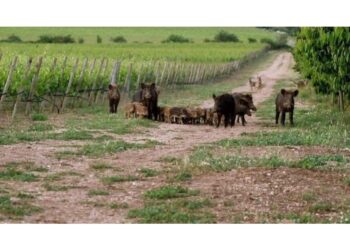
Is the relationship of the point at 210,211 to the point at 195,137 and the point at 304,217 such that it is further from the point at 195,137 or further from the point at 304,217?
the point at 195,137

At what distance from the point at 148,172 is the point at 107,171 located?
2.17 feet

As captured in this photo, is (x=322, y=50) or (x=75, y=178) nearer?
(x=75, y=178)

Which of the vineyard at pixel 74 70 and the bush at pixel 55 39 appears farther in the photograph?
the vineyard at pixel 74 70

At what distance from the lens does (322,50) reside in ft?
62.2

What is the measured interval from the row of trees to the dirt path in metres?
2.05

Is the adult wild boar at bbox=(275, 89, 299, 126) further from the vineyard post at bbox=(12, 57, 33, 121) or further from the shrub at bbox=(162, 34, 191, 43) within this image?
the vineyard post at bbox=(12, 57, 33, 121)

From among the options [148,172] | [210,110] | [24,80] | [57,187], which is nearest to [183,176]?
[148,172]

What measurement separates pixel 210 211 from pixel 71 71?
15068mm

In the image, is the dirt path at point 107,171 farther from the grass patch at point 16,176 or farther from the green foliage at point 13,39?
the green foliage at point 13,39

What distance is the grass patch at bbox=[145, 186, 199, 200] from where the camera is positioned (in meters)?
9.36

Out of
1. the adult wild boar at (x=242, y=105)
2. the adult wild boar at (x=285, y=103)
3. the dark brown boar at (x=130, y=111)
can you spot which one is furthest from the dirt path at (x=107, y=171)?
the dark brown boar at (x=130, y=111)

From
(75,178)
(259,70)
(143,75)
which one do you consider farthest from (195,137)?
(259,70)

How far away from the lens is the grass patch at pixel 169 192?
9.36 metres

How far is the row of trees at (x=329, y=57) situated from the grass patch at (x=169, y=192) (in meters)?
8.28
